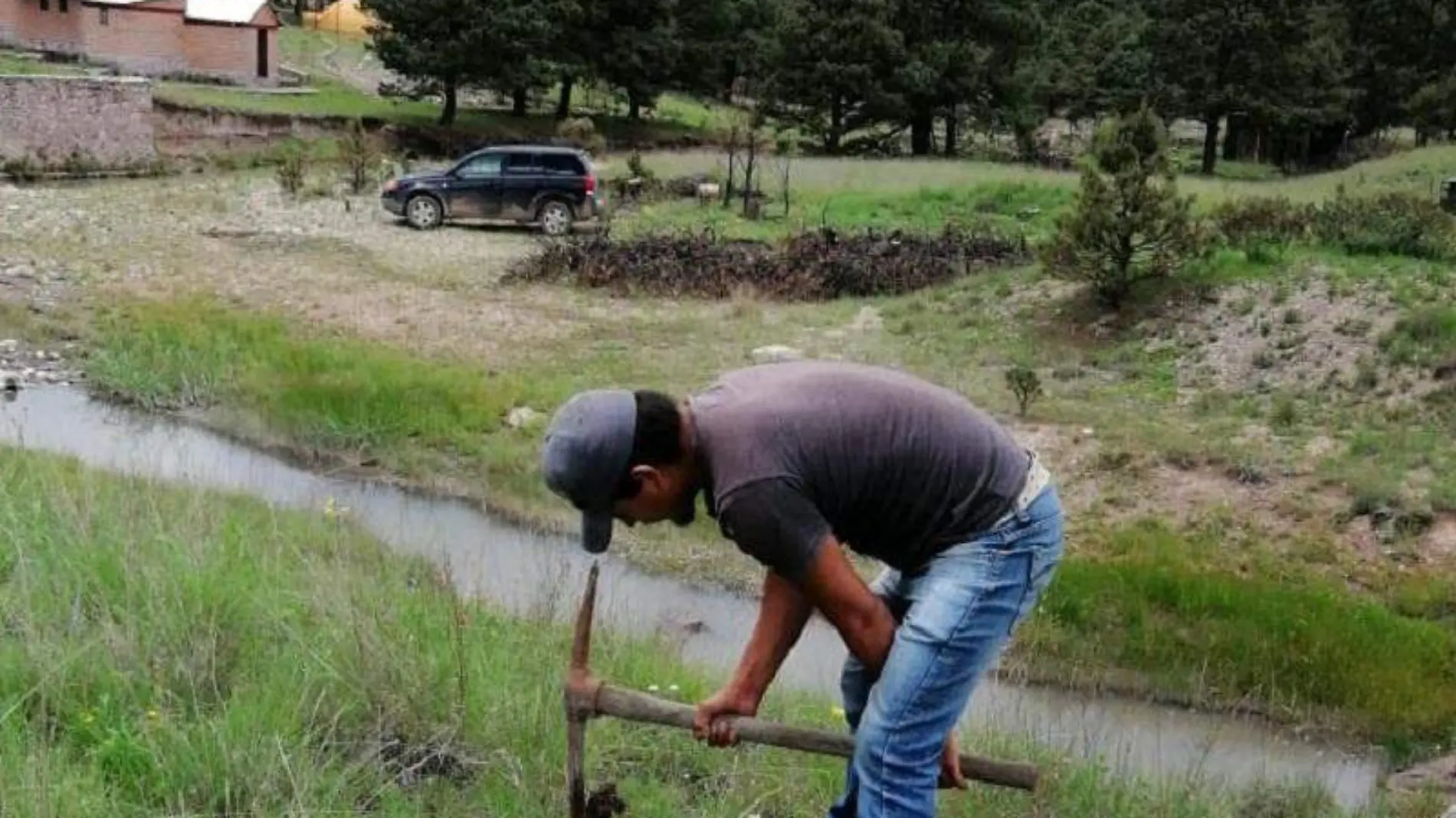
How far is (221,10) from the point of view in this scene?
42.1 meters

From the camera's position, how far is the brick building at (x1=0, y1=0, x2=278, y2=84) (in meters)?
41.2

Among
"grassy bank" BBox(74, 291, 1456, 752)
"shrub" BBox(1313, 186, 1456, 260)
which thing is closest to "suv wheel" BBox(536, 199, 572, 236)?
"grassy bank" BBox(74, 291, 1456, 752)

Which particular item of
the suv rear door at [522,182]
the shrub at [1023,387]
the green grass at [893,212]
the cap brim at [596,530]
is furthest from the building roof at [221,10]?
the cap brim at [596,530]

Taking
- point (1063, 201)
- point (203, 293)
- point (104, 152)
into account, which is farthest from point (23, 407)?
point (104, 152)

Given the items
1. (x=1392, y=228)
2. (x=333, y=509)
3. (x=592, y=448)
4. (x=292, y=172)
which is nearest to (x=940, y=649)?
(x=592, y=448)

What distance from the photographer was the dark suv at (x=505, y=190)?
83.0 ft

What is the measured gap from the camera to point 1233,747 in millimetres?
8359

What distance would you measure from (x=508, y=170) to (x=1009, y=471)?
22.4m

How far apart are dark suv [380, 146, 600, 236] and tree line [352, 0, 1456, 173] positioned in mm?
13512

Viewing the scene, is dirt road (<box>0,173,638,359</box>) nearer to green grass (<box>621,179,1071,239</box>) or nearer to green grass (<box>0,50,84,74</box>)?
green grass (<box>621,179,1071,239</box>)

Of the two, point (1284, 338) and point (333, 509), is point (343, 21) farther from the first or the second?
point (333, 509)

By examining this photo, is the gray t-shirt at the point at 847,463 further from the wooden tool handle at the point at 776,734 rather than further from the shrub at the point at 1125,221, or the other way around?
the shrub at the point at 1125,221

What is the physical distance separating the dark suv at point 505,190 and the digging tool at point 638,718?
70.4 ft

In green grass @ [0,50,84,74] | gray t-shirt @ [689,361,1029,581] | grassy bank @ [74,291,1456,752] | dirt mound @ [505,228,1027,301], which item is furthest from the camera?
green grass @ [0,50,84,74]
